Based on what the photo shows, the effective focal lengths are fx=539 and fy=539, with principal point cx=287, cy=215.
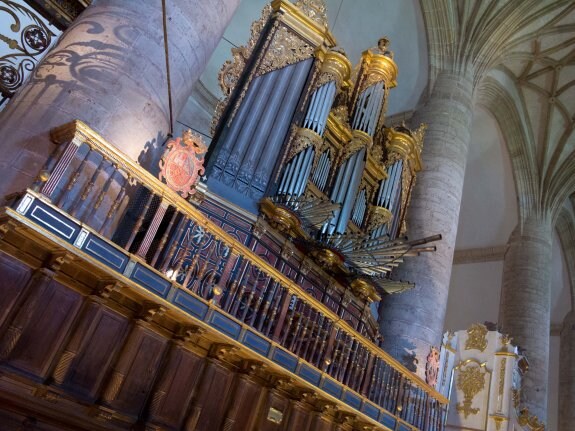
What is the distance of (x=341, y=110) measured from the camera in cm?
1056

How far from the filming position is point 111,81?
5953 mm

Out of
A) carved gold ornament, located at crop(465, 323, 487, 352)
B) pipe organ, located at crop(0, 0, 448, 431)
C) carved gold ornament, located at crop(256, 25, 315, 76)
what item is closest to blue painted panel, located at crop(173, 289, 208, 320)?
pipe organ, located at crop(0, 0, 448, 431)

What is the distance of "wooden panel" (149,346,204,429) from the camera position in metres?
Result: 5.30

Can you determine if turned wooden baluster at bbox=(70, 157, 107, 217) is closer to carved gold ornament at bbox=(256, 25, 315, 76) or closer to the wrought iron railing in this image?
the wrought iron railing

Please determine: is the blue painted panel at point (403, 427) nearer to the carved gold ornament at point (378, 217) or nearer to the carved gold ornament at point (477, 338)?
the carved gold ornament at point (378, 217)

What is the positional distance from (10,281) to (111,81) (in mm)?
2561

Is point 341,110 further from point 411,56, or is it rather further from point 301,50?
point 411,56

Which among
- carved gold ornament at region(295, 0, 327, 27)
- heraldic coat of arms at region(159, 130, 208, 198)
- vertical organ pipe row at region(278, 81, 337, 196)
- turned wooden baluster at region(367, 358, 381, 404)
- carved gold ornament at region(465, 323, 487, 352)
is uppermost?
carved gold ornament at region(295, 0, 327, 27)

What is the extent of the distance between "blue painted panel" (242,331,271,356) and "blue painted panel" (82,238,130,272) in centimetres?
167

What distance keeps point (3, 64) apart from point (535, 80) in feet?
60.6

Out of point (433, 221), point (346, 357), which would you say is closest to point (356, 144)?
point (433, 221)

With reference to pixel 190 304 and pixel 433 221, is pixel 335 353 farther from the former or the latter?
pixel 433 221

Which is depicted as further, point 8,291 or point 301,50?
point 301,50

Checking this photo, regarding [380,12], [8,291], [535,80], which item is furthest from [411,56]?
[8,291]
